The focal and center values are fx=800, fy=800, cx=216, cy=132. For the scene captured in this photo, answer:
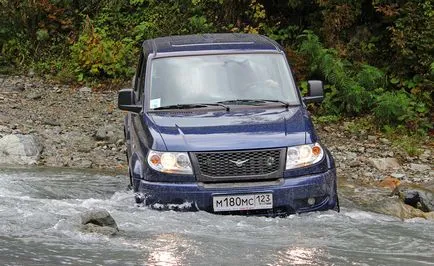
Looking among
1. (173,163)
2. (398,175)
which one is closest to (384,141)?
(398,175)

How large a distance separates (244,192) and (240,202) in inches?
3.8

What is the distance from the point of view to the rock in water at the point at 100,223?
263 inches

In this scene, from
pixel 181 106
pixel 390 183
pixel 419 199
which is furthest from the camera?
pixel 390 183

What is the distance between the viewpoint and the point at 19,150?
1188cm

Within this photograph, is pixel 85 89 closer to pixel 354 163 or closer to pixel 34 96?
pixel 34 96

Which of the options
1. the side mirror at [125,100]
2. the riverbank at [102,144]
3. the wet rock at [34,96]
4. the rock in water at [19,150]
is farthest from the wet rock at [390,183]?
the wet rock at [34,96]

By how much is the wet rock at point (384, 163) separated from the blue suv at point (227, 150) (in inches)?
142

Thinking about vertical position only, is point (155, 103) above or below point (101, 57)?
above

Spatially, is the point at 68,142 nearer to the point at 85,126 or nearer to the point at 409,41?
the point at 85,126

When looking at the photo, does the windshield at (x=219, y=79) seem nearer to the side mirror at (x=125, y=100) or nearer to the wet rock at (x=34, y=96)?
the side mirror at (x=125, y=100)

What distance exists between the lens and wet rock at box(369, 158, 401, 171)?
1172cm

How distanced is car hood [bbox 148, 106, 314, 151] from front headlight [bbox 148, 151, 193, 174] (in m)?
0.06

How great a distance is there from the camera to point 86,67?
56.2 ft

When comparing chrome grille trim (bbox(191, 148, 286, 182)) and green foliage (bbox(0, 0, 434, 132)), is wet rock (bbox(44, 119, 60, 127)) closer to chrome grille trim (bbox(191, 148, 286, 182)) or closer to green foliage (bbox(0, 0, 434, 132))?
green foliage (bbox(0, 0, 434, 132))
